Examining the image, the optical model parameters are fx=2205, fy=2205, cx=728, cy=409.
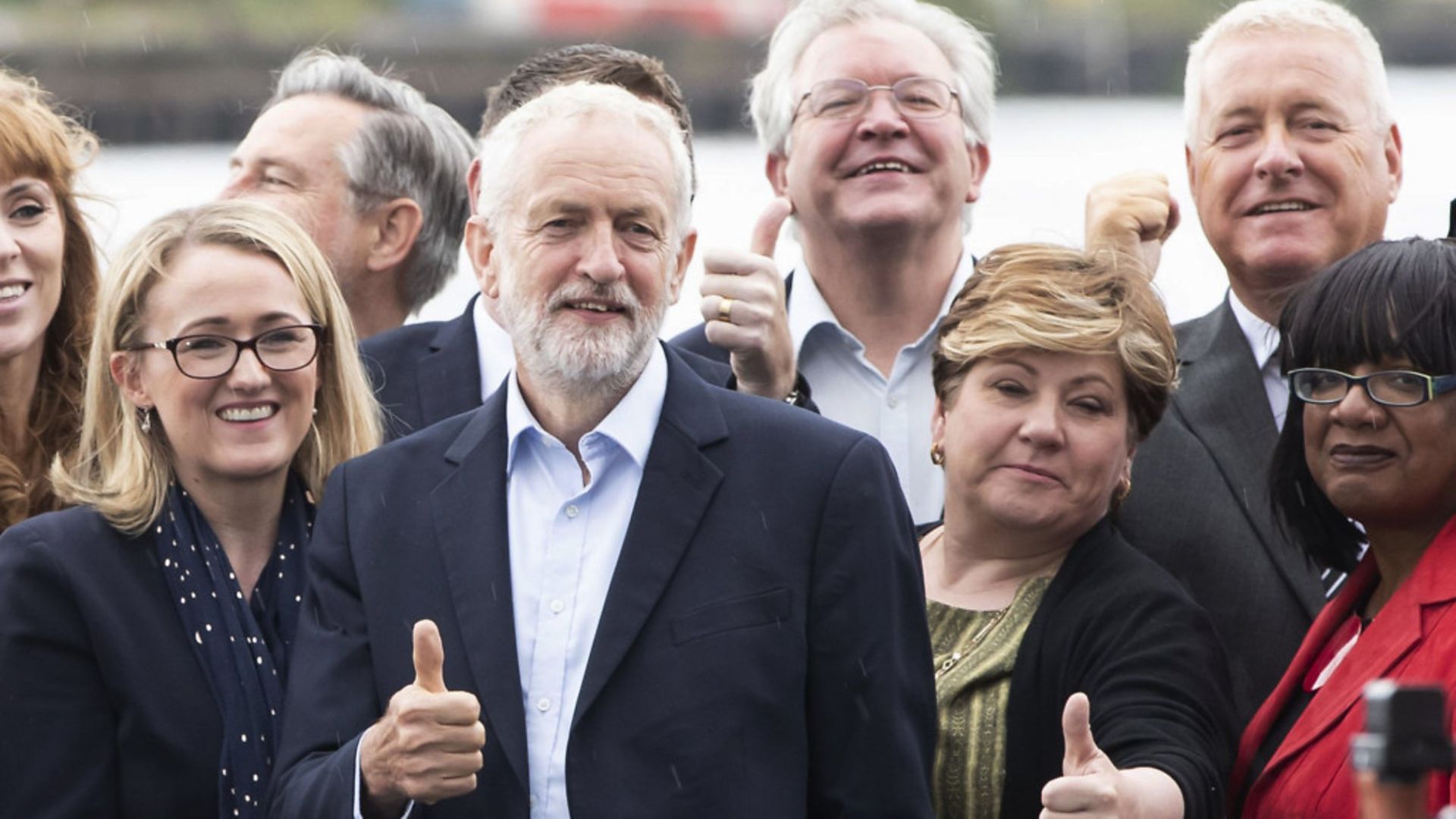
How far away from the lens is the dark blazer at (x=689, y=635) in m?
3.38

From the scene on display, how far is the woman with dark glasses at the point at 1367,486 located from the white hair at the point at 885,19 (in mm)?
1418

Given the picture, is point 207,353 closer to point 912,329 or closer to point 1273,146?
point 912,329

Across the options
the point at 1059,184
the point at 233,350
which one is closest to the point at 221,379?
the point at 233,350

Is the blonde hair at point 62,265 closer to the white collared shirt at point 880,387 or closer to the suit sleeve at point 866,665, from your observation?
the white collared shirt at point 880,387

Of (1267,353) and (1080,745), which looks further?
(1267,353)

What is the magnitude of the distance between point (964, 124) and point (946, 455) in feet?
4.13

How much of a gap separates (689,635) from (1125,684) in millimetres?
827

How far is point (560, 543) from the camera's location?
356cm

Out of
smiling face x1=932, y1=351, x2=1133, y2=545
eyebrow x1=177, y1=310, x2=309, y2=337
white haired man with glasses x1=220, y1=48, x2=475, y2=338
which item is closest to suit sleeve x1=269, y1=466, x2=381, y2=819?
eyebrow x1=177, y1=310, x2=309, y2=337

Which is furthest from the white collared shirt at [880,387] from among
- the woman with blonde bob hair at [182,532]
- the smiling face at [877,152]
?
the woman with blonde bob hair at [182,532]

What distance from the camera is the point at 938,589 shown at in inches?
163

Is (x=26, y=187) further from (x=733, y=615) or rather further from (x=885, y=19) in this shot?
(x=733, y=615)

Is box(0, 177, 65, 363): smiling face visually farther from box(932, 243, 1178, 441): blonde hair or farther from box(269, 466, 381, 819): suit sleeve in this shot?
box(932, 243, 1178, 441): blonde hair

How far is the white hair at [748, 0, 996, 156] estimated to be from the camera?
5172mm
